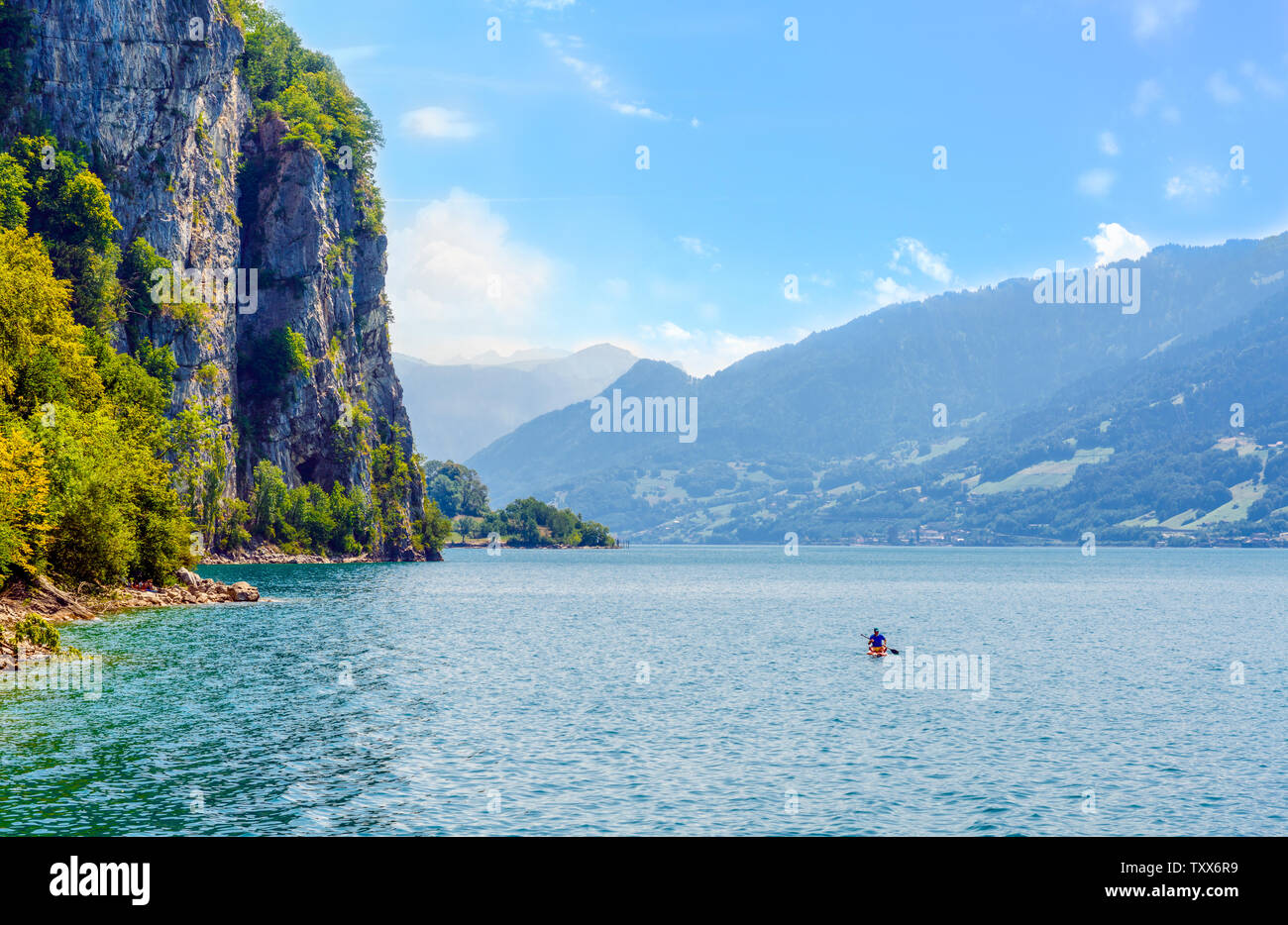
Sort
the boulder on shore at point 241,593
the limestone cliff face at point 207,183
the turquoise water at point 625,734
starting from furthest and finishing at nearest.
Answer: the limestone cliff face at point 207,183 < the boulder on shore at point 241,593 < the turquoise water at point 625,734

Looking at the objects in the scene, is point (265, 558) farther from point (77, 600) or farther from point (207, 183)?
point (77, 600)

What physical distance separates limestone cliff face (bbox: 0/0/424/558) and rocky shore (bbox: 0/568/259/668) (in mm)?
59227

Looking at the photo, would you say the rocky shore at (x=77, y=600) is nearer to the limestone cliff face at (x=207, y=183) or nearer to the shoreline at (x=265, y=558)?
the limestone cliff face at (x=207, y=183)

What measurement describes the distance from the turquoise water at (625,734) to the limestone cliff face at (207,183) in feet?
279

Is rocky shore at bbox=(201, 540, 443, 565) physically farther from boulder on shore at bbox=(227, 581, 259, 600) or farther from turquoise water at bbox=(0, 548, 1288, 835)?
turquoise water at bbox=(0, 548, 1288, 835)

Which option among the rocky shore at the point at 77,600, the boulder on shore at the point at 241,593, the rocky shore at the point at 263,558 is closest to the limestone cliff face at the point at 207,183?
the rocky shore at the point at 263,558

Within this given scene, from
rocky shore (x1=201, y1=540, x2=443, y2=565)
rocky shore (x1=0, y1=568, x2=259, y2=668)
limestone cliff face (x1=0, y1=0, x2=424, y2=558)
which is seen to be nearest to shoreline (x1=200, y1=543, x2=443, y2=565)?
rocky shore (x1=201, y1=540, x2=443, y2=565)

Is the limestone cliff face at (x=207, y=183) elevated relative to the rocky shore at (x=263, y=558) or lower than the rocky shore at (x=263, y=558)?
elevated

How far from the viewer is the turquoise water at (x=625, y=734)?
30266 millimetres

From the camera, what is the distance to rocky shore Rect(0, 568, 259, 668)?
2183 inches

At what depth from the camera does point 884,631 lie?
306ft
